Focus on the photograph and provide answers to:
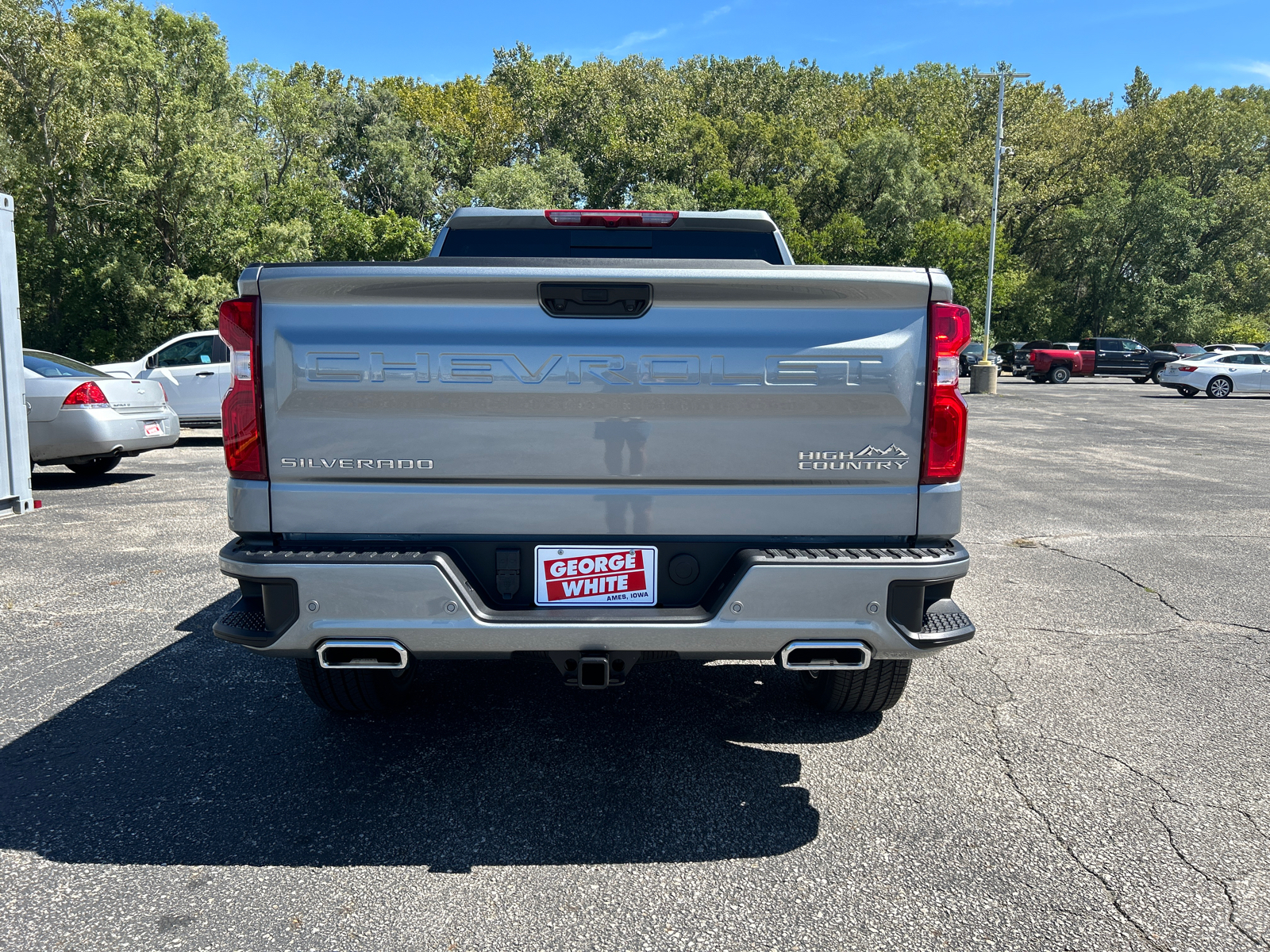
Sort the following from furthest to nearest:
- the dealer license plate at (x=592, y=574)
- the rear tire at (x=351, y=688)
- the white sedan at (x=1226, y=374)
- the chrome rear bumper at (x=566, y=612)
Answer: the white sedan at (x=1226, y=374) → the rear tire at (x=351, y=688) → the dealer license plate at (x=592, y=574) → the chrome rear bumper at (x=566, y=612)

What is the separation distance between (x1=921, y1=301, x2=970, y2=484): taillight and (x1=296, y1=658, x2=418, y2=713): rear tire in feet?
7.07

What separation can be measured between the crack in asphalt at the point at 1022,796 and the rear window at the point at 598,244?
2299 millimetres

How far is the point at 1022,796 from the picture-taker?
332cm

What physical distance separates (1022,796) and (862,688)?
708 millimetres

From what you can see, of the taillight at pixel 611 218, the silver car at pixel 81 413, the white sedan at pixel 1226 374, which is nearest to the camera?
the taillight at pixel 611 218

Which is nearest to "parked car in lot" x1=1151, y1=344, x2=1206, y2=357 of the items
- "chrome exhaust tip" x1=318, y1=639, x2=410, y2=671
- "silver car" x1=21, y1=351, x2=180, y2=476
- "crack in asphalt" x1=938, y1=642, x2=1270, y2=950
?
"silver car" x1=21, y1=351, x2=180, y2=476

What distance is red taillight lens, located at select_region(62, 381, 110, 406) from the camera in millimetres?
9852

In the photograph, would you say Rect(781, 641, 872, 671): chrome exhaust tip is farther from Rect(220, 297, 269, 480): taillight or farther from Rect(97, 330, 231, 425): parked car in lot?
Rect(97, 330, 231, 425): parked car in lot

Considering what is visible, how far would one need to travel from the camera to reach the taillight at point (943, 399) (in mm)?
2891

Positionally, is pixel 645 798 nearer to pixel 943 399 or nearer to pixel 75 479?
pixel 943 399

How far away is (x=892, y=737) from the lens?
3818mm

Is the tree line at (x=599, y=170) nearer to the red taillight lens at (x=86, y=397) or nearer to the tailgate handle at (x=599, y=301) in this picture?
the red taillight lens at (x=86, y=397)

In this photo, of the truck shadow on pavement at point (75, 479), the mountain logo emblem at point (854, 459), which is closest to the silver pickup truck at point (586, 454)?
the mountain logo emblem at point (854, 459)

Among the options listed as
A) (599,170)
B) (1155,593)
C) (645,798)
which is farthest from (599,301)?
(599,170)
